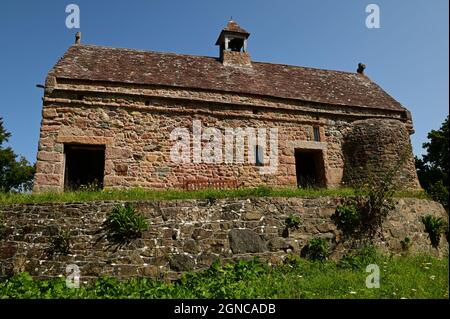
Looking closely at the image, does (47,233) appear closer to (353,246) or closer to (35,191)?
(35,191)

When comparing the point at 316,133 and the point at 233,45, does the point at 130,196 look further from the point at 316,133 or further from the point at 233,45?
the point at 233,45

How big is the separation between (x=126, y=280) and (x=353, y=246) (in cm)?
572

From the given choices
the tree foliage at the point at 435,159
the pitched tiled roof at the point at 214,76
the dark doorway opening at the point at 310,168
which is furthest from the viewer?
the tree foliage at the point at 435,159

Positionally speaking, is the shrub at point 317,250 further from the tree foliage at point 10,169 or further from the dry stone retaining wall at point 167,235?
the tree foliage at point 10,169

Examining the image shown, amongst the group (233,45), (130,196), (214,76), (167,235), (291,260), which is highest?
(233,45)

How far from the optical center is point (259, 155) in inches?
507

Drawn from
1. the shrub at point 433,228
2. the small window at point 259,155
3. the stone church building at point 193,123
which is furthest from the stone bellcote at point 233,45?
the shrub at point 433,228

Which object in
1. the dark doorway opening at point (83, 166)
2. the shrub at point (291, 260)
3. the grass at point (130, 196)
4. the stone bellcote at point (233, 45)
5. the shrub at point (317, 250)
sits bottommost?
the shrub at point (291, 260)

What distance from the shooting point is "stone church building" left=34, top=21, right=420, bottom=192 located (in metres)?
11.6

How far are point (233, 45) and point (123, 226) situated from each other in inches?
492

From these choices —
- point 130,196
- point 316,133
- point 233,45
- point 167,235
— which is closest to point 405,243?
point 316,133

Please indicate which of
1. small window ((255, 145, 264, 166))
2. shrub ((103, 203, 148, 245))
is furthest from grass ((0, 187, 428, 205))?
small window ((255, 145, 264, 166))

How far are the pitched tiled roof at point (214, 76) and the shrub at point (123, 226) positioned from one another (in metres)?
6.42

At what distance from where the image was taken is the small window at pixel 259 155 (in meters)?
12.8
